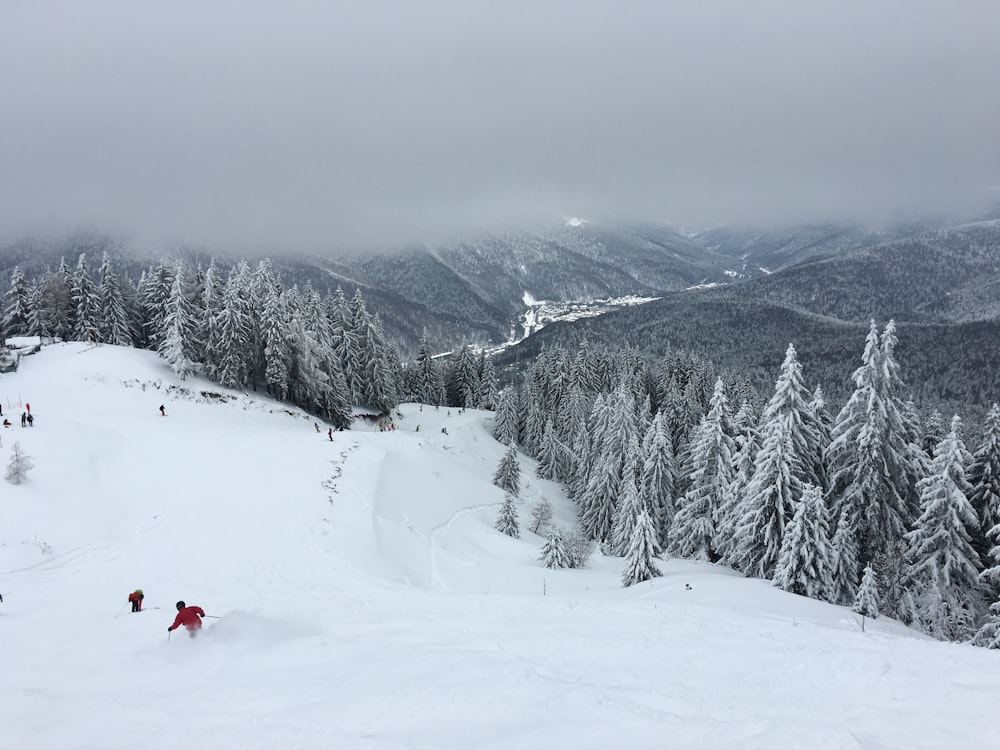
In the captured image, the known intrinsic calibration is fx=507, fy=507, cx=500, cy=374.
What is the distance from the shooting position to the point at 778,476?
2617 centimetres

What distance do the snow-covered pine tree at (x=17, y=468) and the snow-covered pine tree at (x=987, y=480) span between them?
4406cm

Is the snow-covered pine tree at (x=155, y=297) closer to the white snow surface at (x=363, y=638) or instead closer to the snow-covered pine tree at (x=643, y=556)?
the white snow surface at (x=363, y=638)

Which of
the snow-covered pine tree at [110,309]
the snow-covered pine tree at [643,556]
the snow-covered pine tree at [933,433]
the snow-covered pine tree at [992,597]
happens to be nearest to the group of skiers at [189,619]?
the snow-covered pine tree at [643,556]

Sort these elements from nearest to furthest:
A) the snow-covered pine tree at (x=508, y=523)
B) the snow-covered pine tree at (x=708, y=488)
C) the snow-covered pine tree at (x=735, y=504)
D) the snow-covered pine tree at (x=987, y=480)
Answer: the snow-covered pine tree at (x=987, y=480) < the snow-covered pine tree at (x=735, y=504) < the snow-covered pine tree at (x=708, y=488) < the snow-covered pine tree at (x=508, y=523)

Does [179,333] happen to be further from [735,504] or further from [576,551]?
[735,504]

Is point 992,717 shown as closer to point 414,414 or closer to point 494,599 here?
point 494,599

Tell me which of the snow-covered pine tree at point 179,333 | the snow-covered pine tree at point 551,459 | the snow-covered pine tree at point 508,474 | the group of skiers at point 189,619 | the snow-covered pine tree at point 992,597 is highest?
the snow-covered pine tree at point 179,333

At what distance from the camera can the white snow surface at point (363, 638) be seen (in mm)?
8570

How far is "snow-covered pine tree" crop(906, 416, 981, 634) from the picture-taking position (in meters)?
22.1

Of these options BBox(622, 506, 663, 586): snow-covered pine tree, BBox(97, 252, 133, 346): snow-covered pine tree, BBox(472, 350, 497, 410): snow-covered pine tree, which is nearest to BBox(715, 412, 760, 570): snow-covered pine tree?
BBox(622, 506, 663, 586): snow-covered pine tree

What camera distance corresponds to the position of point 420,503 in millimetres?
33500

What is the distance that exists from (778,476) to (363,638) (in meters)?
22.1

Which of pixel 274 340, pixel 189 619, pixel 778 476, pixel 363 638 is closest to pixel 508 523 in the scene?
pixel 778 476

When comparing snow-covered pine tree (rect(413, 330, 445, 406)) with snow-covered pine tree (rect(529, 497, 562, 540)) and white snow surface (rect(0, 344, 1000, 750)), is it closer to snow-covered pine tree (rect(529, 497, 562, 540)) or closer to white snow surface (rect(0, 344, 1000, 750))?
snow-covered pine tree (rect(529, 497, 562, 540))
